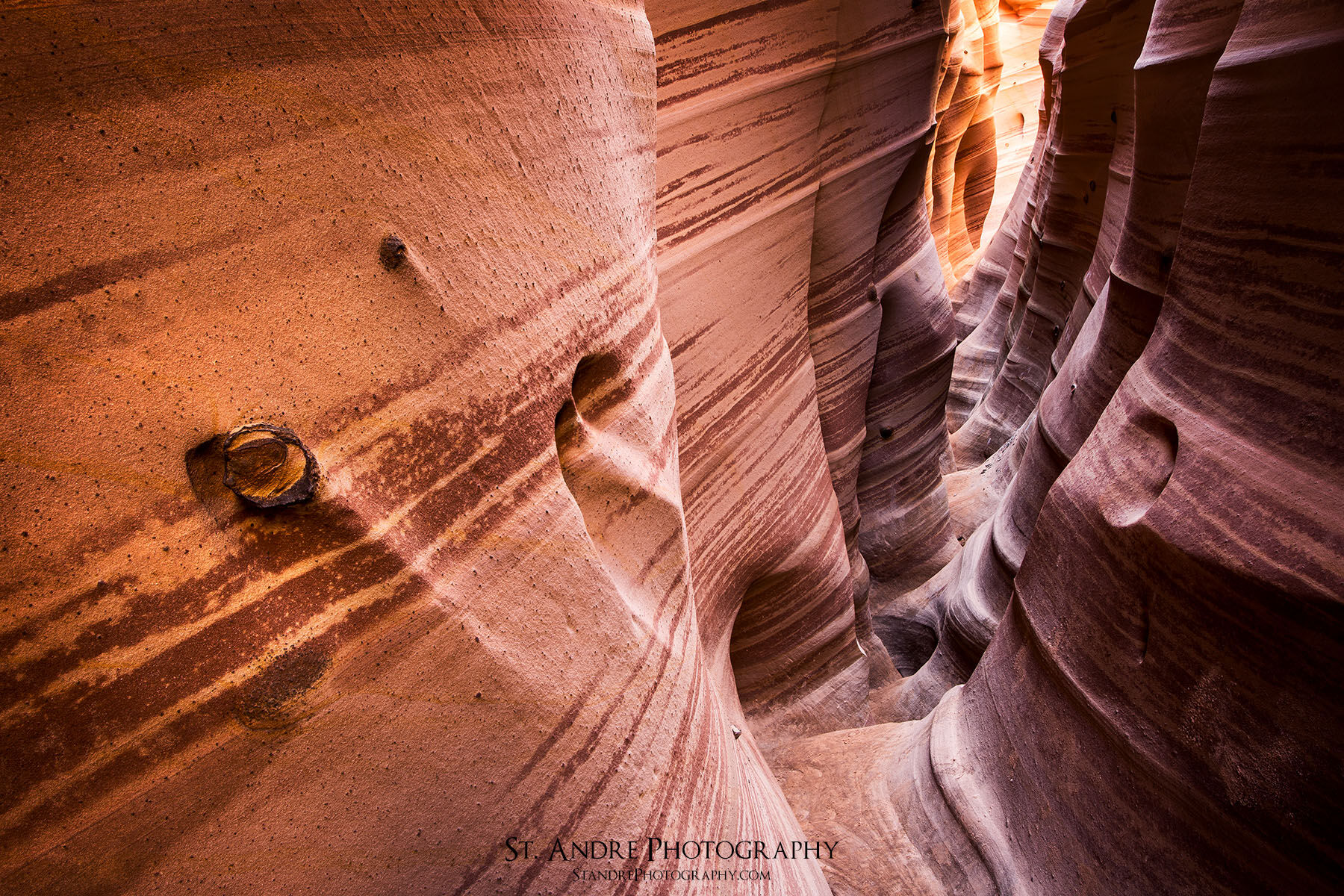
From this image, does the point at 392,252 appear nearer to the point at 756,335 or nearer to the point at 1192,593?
the point at 1192,593

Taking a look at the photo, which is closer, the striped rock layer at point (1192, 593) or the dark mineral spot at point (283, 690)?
the dark mineral spot at point (283, 690)

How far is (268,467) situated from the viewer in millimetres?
547

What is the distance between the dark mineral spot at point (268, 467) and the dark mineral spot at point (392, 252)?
162mm

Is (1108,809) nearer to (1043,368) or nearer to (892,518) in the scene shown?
(892,518)

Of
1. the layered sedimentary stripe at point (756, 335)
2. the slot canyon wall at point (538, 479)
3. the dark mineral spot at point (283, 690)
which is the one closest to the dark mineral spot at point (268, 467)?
the slot canyon wall at point (538, 479)

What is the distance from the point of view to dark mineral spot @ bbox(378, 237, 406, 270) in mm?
604

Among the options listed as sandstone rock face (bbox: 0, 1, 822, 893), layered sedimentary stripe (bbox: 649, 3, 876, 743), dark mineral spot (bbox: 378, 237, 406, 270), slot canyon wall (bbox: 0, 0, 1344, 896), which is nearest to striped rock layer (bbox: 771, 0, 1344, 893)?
slot canyon wall (bbox: 0, 0, 1344, 896)

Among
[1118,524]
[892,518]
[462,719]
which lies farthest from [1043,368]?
[462,719]

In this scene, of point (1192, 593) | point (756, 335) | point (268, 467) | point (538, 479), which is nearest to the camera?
point (268, 467)

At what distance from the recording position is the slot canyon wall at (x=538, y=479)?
1.64ft

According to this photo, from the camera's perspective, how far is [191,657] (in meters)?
0.54

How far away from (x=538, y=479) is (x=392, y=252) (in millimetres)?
253

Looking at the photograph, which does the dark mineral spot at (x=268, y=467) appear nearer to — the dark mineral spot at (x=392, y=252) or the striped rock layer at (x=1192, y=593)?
the dark mineral spot at (x=392, y=252)

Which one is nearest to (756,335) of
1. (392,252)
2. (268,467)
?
→ (392,252)
